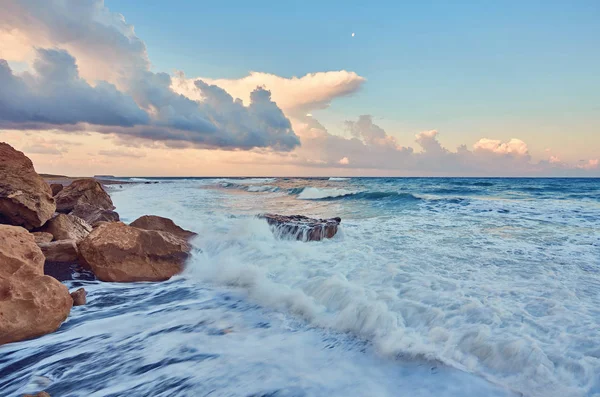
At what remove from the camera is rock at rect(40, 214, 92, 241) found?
6207 mm

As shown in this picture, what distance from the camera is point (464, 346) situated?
10.5 ft

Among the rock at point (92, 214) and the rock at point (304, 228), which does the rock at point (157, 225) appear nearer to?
the rock at point (92, 214)

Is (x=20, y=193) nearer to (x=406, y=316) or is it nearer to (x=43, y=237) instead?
(x=43, y=237)

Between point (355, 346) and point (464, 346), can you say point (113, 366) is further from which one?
point (464, 346)

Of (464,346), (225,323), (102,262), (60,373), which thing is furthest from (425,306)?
(102,262)

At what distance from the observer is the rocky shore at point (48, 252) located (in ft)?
10.8

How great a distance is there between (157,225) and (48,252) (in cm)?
228

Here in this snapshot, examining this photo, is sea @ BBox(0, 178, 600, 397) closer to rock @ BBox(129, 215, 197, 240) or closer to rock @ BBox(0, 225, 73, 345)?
rock @ BBox(0, 225, 73, 345)

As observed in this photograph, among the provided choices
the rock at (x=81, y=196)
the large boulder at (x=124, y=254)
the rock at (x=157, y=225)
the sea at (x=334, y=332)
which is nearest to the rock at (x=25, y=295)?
the sea at (x=334, y=332)

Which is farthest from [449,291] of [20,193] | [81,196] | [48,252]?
[81,196]

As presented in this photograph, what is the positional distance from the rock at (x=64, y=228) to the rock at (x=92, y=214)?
1888 mm

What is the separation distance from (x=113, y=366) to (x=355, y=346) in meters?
2.34

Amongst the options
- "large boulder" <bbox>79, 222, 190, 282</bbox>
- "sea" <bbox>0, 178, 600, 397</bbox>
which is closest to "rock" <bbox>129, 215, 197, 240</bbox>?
"large boulder" <bbox>79, 222, 190, 282</bbox>

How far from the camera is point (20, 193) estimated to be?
560 centimetres
